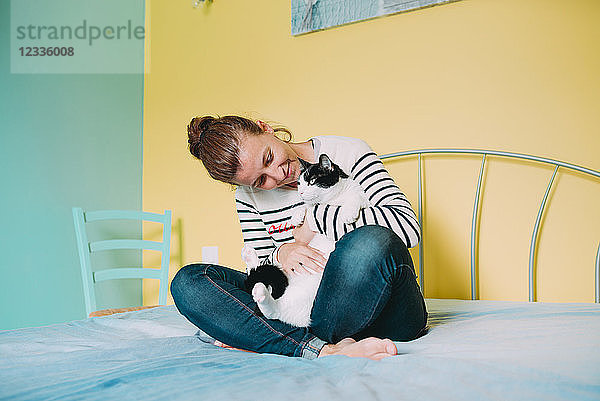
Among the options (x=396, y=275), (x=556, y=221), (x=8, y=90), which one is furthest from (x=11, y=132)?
(x=556, y=221)

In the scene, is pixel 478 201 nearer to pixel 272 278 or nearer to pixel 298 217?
pixel 298 217

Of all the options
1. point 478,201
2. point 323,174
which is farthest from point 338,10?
point 323,174

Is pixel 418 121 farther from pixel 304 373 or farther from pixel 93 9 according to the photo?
pixel 93 9

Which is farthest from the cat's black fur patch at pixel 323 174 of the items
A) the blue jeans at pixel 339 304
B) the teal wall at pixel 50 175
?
the teal wall at pixel 50 175

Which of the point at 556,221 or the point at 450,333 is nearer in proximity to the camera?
the point at 450,333

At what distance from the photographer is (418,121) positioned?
1726 mm

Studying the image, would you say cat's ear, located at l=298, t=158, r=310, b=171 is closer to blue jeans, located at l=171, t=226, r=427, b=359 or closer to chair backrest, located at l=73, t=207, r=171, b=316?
blue jeans, located at l=171, t=226, r=427, b=359

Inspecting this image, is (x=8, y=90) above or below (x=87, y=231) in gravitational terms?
above

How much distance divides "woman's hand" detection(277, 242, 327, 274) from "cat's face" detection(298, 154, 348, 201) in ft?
0.42

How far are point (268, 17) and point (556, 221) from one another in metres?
1.38

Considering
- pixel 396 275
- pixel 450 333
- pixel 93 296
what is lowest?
pixel 93 296

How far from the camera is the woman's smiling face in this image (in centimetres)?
117

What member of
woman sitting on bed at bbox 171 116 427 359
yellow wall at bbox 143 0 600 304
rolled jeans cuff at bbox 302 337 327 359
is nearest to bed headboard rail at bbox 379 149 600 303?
yellow wall at bbox 143 0 600 304

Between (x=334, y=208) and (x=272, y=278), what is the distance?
0.22 m
